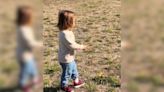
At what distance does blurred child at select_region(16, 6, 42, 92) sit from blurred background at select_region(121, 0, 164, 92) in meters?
0.47

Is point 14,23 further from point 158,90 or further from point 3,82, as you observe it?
point 158,90

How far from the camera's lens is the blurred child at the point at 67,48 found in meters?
2.52

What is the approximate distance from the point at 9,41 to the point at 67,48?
209 centimetres

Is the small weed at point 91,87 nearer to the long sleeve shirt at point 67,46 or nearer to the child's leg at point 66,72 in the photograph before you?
the child's leg at point 66,72

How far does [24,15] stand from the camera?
2.43ft

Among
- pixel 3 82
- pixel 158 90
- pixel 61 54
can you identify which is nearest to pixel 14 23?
pixel 3 82

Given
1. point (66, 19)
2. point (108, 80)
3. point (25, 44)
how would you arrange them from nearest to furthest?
point (25, 44)
point (66, 19)
point (108, 80)

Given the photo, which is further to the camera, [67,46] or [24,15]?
[67,46]

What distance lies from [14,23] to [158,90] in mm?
831

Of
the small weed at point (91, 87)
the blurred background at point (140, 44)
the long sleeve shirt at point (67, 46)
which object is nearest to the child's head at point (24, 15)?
the blurred background at point (140, 44)

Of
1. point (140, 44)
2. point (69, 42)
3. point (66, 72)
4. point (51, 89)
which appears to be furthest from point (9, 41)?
point (51, 89)

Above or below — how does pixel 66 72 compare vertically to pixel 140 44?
below

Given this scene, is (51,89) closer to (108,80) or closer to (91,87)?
(91,87)

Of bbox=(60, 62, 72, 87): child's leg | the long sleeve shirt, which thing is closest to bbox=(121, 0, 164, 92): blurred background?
the long sleeve shirt
